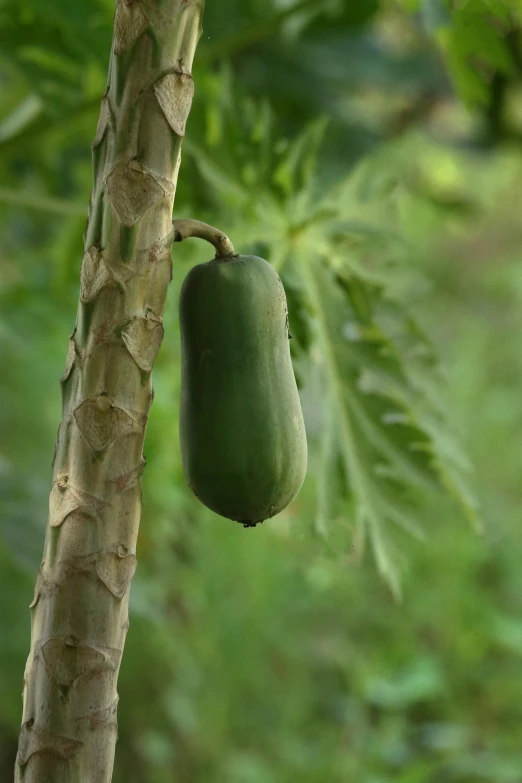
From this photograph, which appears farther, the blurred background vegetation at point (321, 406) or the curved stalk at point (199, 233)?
the blurred background vegetation at point (321, 406)

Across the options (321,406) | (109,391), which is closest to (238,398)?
(109,391)

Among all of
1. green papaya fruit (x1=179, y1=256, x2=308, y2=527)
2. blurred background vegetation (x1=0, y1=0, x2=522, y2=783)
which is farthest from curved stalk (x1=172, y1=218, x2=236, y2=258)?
blurred background vegetation (x1=0, y1=0, x2=522, y2=783)

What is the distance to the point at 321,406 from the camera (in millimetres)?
1351

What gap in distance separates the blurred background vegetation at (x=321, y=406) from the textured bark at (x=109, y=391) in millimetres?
456

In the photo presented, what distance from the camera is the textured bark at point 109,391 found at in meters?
0.69

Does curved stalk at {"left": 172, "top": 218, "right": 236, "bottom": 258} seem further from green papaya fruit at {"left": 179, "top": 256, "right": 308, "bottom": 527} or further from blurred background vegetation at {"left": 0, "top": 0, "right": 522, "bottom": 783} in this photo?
blurred background vegetation at {"left": 0, "top": 0, "right": 522, "bottom": 783}

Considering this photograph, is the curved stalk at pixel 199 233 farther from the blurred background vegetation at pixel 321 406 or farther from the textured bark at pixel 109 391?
the blurred background vegetation at pixel 321 406

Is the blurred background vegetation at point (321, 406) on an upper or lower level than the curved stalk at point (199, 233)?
upper

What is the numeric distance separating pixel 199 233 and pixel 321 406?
2.05ft

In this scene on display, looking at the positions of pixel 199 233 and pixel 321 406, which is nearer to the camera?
pixel 199 233

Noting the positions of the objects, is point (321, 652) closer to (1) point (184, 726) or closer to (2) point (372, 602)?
(2) point (372, 602)

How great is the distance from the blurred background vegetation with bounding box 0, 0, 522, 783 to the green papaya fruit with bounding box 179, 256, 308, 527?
0.36 metres

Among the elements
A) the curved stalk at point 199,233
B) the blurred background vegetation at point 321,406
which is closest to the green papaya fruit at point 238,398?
the curved stalk at point 199,233

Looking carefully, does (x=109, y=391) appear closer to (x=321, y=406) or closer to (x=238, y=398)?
(x=238, y=398)
